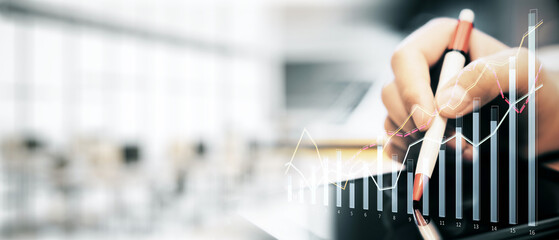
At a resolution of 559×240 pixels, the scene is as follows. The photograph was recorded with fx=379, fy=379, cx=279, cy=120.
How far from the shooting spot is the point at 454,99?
33.7 inches

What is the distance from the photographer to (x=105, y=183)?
101 inches

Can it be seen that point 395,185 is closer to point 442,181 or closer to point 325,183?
point 442,181

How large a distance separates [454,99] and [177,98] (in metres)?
1.97

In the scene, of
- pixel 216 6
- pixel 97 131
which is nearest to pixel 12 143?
pixel 97 131

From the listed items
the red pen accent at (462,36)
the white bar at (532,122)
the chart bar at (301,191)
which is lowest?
the chart bar at (301,191)

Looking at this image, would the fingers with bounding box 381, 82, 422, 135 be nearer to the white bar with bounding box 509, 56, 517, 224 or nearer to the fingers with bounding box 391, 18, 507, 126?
the fingers with bounding box 391, 18, 507, 126

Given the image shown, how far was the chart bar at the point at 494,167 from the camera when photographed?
2.68ft

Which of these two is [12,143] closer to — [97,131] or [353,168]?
[97,131]

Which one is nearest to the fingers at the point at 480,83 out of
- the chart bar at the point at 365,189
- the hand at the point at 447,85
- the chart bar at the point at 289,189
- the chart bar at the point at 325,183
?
the hand at the point at 447,85

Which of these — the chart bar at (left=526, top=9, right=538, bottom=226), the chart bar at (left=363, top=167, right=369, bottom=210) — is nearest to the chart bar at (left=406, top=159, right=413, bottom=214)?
the chart bar at (left=363, top=167, right=369, bottom=210)

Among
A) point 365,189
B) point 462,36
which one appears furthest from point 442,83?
point 365,189

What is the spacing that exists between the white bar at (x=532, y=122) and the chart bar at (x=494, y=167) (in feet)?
0.20

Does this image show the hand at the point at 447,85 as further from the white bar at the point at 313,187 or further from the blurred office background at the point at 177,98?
the white bar at the point at 313,187

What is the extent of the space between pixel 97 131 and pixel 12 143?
0.56 m
